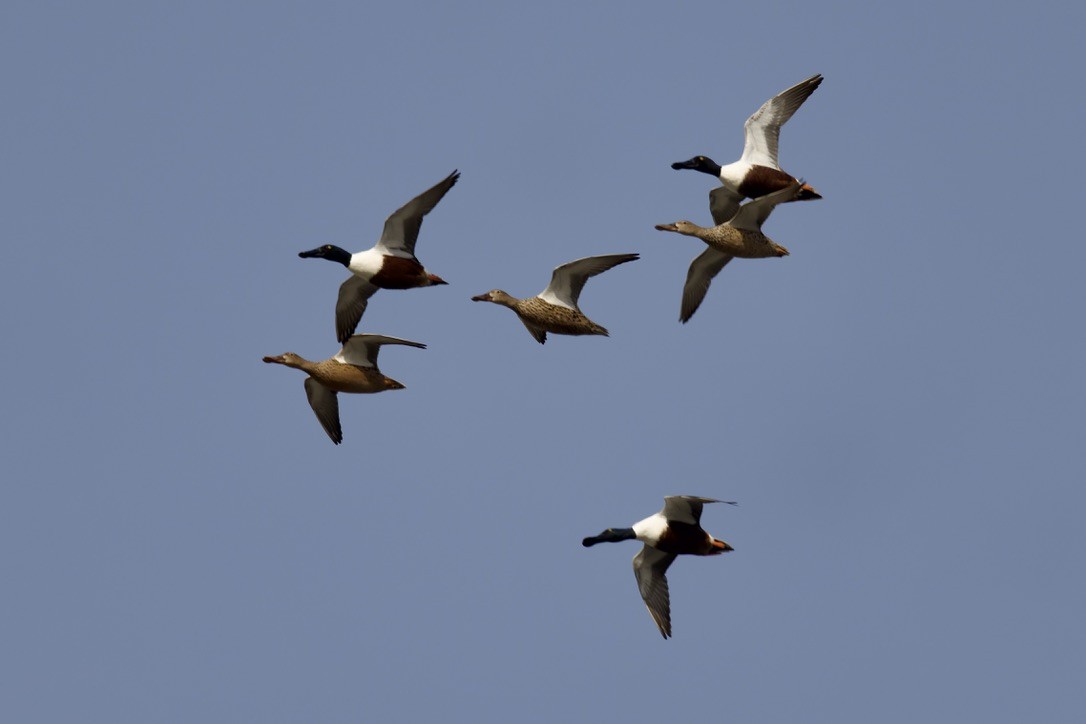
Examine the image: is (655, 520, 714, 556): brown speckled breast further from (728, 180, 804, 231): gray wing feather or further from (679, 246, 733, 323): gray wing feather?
(728, 180, 804, 231): gray wing feather

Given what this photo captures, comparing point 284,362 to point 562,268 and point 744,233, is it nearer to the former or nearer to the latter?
point 562,268

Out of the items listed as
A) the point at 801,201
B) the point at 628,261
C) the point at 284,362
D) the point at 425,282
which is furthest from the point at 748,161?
the point at 284,362

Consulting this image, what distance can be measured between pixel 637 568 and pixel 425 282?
16.8 ft

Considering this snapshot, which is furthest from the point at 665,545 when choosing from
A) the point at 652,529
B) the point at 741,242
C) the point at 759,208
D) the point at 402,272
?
the point at 402,272

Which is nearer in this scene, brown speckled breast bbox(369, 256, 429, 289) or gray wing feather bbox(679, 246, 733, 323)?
brown speckled breast bbox(369, 256, 429, 289)

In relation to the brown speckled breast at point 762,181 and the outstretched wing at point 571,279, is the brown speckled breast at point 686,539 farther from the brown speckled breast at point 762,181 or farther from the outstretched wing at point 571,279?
the brown speckled breast at point 762,181

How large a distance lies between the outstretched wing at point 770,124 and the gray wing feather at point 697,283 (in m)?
1.66

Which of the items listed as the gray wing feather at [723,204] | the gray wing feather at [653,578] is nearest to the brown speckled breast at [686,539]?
the gray wing feather at [653,578]

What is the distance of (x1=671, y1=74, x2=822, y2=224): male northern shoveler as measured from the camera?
2609 cm

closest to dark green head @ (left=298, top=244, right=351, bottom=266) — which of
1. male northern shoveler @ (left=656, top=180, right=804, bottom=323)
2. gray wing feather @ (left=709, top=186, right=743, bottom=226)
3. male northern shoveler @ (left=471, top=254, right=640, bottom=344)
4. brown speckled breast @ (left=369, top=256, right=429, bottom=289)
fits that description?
brown speckled breast @ (left=369, top=256, right=429, bottom=289)

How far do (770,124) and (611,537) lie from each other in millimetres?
6886

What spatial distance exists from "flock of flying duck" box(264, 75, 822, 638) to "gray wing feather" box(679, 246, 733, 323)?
0.6 inches

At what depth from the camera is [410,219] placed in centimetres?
2445

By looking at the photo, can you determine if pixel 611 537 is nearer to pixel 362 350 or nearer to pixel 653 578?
pixel 653 578
